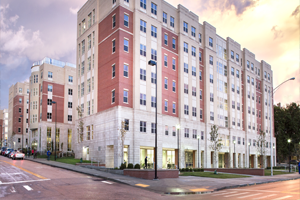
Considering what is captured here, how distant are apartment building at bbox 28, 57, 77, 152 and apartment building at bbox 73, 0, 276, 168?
28.2 metres

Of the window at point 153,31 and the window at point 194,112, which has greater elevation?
the window at point 153,31

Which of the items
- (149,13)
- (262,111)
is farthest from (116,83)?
(262,111)

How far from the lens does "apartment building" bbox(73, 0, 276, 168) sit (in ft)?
144

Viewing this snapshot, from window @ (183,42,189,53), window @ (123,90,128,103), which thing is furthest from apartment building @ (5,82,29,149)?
window @ (123,90,128,103)

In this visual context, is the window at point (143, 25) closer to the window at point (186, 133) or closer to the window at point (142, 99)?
the window at point (142, 99)

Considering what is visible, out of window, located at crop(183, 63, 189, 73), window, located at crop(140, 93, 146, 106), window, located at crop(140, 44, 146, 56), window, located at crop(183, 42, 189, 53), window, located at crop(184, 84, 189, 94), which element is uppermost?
window, located at crop(183, 42, 189, 53)

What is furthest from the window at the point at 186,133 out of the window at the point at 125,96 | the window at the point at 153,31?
the window at the point at 153,31

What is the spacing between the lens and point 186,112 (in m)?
55.6

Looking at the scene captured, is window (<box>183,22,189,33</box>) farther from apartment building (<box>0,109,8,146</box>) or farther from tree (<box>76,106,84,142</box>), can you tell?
apartment building (<box>0,109,8,146</box>)

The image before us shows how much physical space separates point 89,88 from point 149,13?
17.6 metres

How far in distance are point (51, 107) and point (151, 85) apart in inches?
1715

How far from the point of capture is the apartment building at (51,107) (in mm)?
77812

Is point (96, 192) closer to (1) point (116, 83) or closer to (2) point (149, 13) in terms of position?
(1) point (116, 83)

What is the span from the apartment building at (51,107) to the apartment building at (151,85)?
28.2m
